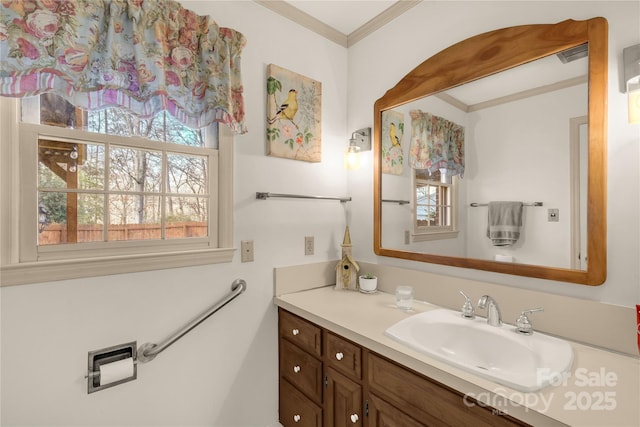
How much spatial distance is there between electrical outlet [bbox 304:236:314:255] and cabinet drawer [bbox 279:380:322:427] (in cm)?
75

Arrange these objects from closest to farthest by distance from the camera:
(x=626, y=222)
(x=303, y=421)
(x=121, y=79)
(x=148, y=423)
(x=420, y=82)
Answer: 1. (x=626, y=222)
2. (x=121, y=79)
3. (x=148, y=423)
4. (x=303, y=421)
5. (x=420, y=82)

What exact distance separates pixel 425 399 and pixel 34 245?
1.53 meters

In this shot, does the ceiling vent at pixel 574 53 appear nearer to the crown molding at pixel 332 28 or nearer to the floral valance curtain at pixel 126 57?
the crown molding at pixel 332 28

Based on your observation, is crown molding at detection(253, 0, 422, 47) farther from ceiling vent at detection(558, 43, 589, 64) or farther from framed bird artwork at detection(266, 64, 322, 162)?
ceiling vent at detection(558, 43, 589, 64)

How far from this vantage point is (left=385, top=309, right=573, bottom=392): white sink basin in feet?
2.95

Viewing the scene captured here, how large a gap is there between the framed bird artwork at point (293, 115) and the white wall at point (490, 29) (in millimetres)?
323

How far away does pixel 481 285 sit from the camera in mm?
1408

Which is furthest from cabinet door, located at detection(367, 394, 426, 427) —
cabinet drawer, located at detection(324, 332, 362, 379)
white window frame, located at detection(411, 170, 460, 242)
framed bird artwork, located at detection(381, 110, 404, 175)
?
framed bird artwork, located at detection(381, 110, 404, 175)

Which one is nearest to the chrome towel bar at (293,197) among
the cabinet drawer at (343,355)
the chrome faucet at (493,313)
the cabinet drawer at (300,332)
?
the cabinet drawer at (300,332)

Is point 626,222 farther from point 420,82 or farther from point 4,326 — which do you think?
point 4,326

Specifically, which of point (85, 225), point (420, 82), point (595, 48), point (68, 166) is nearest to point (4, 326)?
point (85, 225)

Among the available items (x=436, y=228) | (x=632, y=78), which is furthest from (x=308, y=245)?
(x=632, y=78)

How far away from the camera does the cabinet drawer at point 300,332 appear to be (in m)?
1.47

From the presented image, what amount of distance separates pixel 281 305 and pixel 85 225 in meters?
1.00
